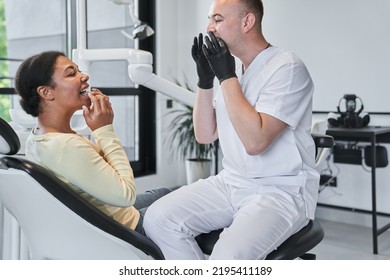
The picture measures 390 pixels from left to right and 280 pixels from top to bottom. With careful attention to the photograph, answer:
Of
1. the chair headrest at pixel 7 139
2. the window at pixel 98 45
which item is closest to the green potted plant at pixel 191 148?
the window at pixel 98 45

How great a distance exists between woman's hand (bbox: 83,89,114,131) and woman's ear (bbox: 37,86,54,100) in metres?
0.09

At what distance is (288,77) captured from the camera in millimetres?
1336

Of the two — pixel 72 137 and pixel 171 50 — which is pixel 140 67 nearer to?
pixel 72 137

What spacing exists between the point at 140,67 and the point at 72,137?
1.56 feet

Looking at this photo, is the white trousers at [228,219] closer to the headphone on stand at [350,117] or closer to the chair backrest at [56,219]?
the chair backrest at [56,219]

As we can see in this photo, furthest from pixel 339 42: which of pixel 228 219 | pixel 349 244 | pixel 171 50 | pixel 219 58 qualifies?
pixel 228 219

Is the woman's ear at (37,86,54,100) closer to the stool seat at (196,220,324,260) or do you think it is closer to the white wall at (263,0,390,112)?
the stool seat at (196,220,324,260)

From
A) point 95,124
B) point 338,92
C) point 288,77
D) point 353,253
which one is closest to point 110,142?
point 95,124

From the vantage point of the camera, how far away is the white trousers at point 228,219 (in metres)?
1.16

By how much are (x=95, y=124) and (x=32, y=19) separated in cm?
230

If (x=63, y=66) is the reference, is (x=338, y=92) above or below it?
below

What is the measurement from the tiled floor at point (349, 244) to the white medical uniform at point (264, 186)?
1.30 meters

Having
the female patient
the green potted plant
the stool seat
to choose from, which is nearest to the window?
the green potted plant

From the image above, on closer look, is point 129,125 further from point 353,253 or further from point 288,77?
point 288,77
